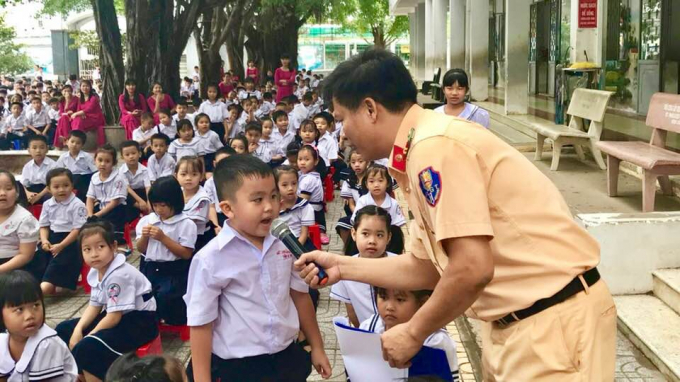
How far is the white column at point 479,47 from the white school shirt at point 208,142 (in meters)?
9.80

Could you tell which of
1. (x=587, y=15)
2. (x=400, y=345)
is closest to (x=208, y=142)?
(x=587, y=15)

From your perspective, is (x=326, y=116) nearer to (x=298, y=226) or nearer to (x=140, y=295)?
(x=298, y=226)

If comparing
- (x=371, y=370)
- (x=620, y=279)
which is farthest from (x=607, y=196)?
(x=371, y=370)

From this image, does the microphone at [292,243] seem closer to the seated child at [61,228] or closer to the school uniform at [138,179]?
the seated child at [61,228]

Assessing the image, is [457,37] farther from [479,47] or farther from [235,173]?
[235,173]

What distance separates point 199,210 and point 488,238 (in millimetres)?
4508

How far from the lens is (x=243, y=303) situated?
3129 millimetres

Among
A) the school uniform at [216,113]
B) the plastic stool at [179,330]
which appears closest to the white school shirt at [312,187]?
the plastic stool at [179,330]

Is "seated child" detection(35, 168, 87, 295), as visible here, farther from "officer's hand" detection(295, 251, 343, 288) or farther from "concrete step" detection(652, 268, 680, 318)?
"concrete step" detection(652, 268, 680, 318)

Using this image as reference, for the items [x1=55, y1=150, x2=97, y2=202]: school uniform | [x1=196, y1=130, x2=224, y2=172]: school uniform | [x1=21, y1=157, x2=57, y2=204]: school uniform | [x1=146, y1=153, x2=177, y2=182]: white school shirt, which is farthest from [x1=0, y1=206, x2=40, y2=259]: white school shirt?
[x1=196, y1=130, x2=224, y2=172]: school uniform

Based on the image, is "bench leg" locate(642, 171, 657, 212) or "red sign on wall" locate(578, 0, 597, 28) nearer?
"bench leg" locate(642, 171, 657, 212)

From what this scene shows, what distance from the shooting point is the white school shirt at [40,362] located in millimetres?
3662

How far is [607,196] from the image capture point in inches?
300

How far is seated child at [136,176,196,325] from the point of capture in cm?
537
